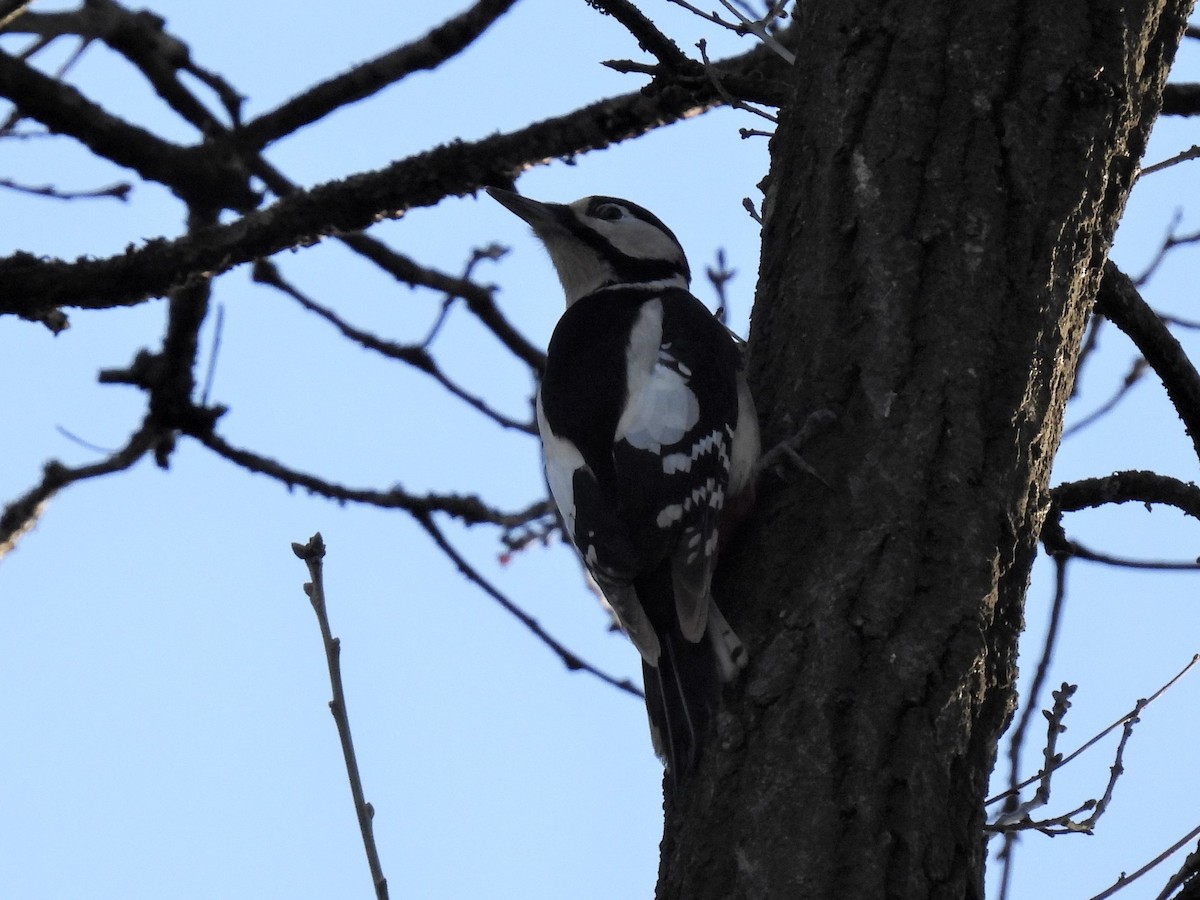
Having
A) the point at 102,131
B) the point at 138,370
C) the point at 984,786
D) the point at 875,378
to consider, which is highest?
the point at 102,131

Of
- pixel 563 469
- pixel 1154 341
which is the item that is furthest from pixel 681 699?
pixel 1154 341

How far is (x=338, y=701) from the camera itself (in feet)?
5.49

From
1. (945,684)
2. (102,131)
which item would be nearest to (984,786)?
(945,684)

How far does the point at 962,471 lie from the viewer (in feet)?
7.99

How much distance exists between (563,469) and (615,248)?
1076 mm

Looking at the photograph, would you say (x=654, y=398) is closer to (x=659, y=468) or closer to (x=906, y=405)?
(x=659, y=468)

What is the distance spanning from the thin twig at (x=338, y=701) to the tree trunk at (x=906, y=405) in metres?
0.66

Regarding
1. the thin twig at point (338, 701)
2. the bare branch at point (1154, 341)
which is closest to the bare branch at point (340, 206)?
the bare branch at point (1154, 341)

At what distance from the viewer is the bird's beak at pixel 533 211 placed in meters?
4.02

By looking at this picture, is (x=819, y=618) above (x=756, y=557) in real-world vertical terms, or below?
below

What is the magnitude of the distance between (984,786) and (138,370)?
2515 mm

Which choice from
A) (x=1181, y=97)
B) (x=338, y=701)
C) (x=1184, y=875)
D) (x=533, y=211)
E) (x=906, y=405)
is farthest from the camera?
(x=533, y=211)

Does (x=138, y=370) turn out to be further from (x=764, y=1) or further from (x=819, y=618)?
(x=819, y=618)

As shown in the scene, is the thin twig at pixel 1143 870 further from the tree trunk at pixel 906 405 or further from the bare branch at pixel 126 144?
the bare branch at pixel 126 144
